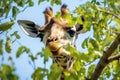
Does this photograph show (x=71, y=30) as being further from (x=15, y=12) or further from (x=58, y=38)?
(x=15, y=12)

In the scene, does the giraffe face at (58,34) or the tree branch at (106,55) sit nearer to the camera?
the tree branch at (106,55)

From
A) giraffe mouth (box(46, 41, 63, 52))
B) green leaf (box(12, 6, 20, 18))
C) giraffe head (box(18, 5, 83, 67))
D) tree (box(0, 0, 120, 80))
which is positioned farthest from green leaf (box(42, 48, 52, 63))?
green leaf (box(12, 6, 20, 18))

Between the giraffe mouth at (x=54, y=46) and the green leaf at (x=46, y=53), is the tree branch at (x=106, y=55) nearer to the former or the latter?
the green leaf at (x=46, y=53)

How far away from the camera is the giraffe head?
4.92 m

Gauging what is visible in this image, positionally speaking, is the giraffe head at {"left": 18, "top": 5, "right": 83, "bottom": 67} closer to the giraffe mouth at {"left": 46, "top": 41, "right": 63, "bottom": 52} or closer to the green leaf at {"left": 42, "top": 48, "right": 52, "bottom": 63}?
the giraffe mouth at {"left": 46, "top": 41, "right": 63, "bottom": 52}

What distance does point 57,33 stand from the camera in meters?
5.45

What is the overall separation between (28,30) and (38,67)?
2.99 meters

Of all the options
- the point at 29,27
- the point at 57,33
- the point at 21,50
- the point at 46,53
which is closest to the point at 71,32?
the point at 57,33

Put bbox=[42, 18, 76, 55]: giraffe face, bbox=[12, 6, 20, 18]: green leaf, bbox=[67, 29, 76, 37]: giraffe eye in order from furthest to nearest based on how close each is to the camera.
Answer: bbox=[12, 6, 20, 18]: green leaf
bbox=[67, 29, 76, 37]: giraffe eye
bbox=[42, 18, 76, 55]: giraffe face

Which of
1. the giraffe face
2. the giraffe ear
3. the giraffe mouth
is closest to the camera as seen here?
the giraffe mouth

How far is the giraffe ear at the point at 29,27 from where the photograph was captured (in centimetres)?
584

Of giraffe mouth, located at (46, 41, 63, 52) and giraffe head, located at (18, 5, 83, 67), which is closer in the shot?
giraffe mouth, located at (46, 41, 63, 52)

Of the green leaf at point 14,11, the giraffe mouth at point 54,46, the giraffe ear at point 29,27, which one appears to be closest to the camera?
the giraffe mouth at point 54,46

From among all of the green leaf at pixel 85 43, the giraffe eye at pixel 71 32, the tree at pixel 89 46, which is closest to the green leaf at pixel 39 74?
the tree at pixel 89 46
